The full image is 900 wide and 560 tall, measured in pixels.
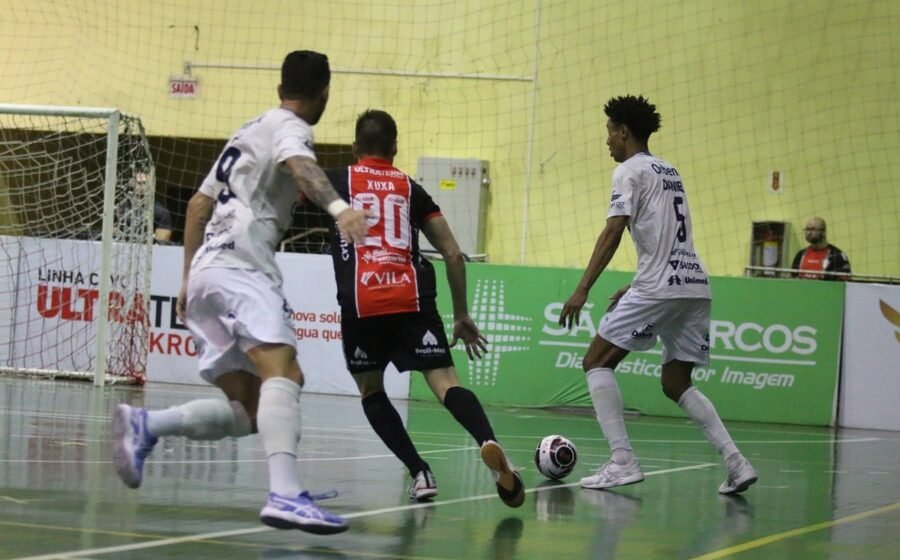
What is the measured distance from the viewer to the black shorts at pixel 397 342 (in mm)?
7352

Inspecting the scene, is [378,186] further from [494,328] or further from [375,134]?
[494,328]

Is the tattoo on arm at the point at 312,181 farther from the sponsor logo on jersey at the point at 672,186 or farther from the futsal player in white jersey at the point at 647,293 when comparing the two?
the sponsor logo on jersey at the point at 672,186

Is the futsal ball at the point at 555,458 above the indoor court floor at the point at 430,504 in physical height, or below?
above

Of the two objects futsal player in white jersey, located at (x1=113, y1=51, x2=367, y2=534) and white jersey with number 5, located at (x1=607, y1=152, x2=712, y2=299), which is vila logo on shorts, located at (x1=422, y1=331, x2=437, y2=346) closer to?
futsal player in white jersey, located at (x1=113, y1=51, x2=367, y2=534)

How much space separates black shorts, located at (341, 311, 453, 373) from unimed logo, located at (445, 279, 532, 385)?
838 cm

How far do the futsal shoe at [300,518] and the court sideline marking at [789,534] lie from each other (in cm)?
149

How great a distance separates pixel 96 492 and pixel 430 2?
50.9 ft

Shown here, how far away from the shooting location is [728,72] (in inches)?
789

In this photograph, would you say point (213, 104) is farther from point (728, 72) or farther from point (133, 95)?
point (728, 72)

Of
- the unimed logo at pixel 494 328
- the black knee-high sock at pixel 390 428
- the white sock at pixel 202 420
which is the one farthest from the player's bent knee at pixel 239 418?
the unimed logo at pixel 494 328

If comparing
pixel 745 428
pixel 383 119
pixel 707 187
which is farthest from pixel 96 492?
pixel 707 187

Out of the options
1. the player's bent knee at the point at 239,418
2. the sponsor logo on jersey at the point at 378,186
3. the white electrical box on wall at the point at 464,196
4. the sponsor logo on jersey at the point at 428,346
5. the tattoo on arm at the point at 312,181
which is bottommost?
the player's bent knee at the point at 239,418

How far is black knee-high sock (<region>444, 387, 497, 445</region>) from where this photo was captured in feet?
23.3

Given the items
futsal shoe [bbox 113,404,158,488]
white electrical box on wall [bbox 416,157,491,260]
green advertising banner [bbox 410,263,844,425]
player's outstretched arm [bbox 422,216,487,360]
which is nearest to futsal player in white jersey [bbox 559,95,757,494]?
player's outstretched arm [bbox 422,216,487,360]
